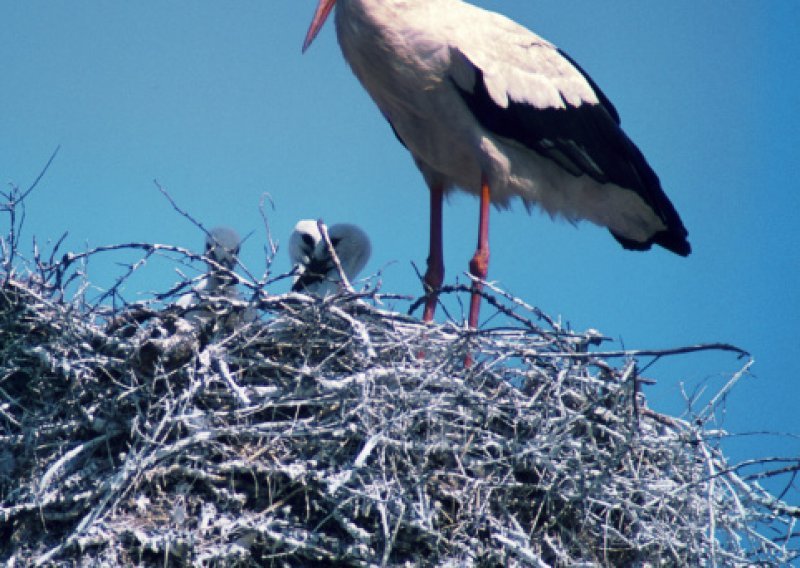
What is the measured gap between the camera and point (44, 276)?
3617 mm

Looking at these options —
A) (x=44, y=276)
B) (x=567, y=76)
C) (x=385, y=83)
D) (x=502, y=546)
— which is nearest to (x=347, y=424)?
(x=502, y=546)

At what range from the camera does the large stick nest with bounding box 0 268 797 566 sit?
317 cm

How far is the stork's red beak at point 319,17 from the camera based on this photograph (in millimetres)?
4512

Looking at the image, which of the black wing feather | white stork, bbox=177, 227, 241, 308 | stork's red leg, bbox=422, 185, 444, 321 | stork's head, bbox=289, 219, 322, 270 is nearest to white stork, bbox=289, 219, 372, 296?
stork's head, bbox=289, 219, 322, 270

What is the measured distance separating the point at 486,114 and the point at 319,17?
0.65 m

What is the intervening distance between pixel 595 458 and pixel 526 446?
0.19 meters

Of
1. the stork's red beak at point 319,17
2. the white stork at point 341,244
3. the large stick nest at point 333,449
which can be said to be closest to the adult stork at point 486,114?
the stork's red beak at point 319,17

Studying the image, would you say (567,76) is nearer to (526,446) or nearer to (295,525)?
(526,446)

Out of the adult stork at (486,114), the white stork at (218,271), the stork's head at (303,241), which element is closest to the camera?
the white stork at (218,271)

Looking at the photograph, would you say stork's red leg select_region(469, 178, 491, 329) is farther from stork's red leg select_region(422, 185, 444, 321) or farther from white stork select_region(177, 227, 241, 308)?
white stork select_region(177, 227, 241, 308)

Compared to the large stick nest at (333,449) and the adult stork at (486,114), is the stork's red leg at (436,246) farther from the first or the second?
the large stick nest at (333,449)

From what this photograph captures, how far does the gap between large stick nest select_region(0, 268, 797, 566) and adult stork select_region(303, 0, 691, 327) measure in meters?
0.83

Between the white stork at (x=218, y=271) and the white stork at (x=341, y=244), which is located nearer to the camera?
the white stork at (x=218, y=271)

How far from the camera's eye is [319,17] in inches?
178
